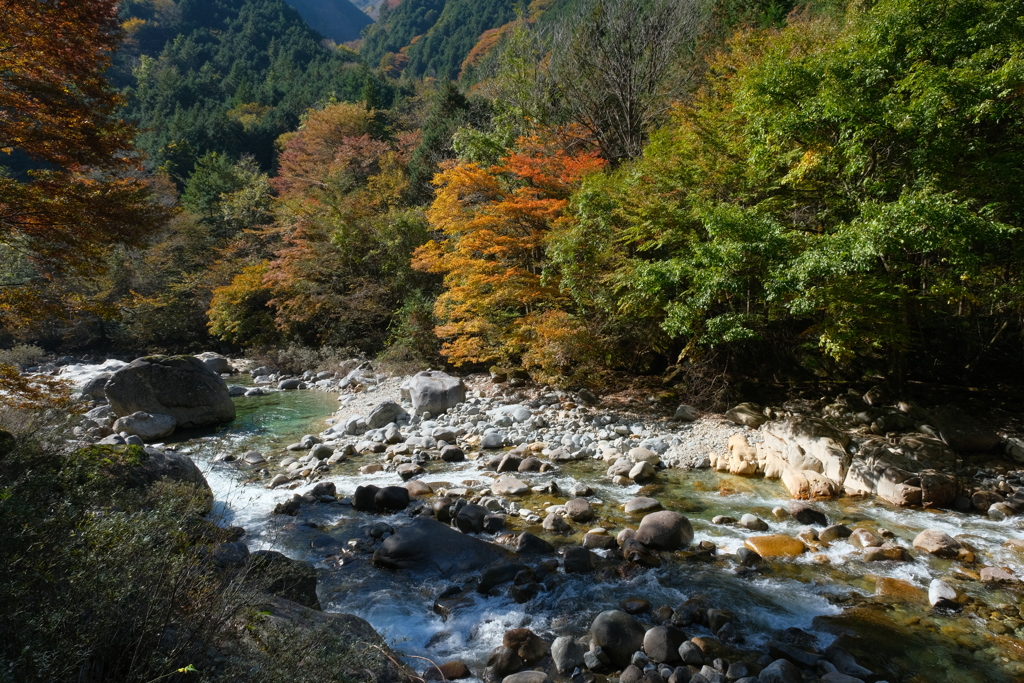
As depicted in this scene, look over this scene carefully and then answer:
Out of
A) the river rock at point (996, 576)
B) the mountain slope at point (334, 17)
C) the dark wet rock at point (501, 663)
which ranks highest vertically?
the mountain slope at point (334, 17)

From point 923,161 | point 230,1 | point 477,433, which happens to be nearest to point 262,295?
point 477,433

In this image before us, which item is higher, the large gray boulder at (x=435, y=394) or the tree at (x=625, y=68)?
the tree at (x=625, y=68)

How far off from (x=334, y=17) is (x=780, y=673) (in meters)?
127

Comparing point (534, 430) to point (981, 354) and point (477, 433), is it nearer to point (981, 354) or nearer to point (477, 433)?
point (477, 433)

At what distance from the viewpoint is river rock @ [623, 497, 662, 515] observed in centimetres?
690

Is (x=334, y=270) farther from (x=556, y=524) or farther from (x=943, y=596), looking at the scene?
(x=943, y=596)

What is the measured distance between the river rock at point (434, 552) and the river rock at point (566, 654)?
1.53m

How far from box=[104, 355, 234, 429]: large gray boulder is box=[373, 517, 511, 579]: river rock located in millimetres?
8221

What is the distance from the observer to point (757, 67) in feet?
30.7

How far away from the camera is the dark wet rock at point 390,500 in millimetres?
7289

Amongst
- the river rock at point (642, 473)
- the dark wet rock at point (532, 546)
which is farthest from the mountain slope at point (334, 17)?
the dark wet rock at point (532, 546)

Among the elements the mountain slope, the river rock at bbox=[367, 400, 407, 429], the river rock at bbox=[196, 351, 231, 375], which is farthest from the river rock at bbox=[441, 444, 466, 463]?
the mountain slope

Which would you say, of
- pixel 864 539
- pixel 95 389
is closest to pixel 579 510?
pixel 864 539

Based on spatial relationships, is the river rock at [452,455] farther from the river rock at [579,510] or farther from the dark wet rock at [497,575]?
the dark wet rock at [497,575]
